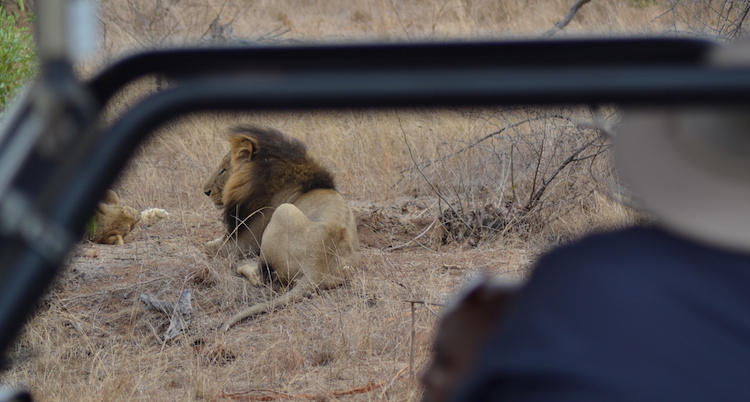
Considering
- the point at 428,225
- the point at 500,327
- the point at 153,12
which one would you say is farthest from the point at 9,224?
the point at 153,12

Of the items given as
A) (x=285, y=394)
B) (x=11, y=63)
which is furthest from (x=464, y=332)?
(x=11, y=63)

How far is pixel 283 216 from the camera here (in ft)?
17.6

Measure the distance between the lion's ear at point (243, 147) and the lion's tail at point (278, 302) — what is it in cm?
143

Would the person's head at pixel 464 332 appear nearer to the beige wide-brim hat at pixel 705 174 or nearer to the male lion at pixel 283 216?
the beige wide-brim hat at pixel 705 174

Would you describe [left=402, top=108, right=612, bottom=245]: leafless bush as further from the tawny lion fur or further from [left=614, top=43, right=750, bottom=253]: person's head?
[left=614, top=43, right=750, bottom=253]: person's head

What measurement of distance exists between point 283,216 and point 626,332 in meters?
4.82

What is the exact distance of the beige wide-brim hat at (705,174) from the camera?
70 cm

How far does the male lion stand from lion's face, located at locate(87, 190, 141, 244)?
716mm

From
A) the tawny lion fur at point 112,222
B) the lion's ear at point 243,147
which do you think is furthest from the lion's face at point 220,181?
the tawny lion fur at point 112,222

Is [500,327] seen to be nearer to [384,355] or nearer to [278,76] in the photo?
[278,76]

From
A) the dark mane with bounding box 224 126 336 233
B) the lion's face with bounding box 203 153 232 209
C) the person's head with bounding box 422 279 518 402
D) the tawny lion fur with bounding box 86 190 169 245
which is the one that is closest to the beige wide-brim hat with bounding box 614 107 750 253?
the person's head with bounding box 422 279 518 402

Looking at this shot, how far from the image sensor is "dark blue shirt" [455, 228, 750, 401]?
0.60 metres

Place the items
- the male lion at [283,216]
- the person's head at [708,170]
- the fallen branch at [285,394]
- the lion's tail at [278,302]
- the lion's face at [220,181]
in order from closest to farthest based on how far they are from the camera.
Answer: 1. the person's head at [708,170]
2. the fallen branch at [285,394]
3. the lion's tail at [278,302]
4. the male lion at [283,216]
5. the lion's face at [220,181]

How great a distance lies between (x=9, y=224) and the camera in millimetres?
618
